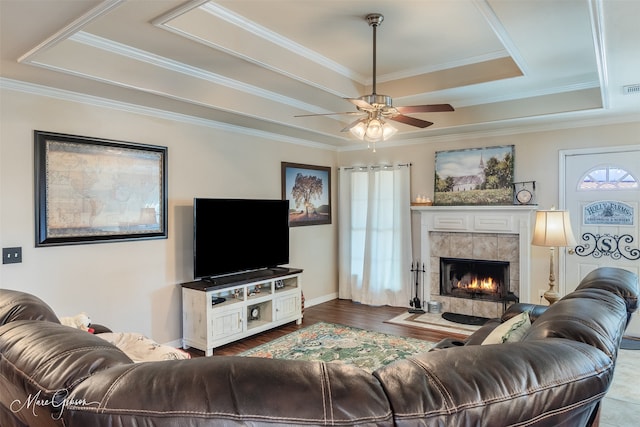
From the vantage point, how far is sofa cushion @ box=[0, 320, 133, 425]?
38.0 inches

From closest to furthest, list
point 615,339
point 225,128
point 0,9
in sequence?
point 615,339
point 0,9
point 225,128

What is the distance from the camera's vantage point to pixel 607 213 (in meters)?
4.51

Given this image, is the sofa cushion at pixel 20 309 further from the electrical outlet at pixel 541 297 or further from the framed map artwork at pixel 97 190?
the electrical outlet at pixel 541 297

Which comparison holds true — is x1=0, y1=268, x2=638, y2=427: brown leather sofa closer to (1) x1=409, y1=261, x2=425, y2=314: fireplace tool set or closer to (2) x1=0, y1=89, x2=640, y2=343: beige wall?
(2) x1=0, y1=89, x2=640, y2=343: beige wall

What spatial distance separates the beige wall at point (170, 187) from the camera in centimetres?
314

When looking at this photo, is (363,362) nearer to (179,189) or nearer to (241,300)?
(241,300)

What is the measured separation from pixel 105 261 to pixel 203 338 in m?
1.21

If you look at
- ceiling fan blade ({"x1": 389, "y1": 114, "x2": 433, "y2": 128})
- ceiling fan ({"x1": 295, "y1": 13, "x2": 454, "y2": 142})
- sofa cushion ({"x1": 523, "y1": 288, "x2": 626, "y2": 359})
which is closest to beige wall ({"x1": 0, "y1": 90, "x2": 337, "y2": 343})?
ceiling fan ({"x1": 295, "y1": 13, "x2": 454, "y2": 142})

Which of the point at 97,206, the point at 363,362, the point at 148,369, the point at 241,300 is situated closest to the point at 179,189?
the point at 97,206

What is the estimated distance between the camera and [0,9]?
2064mm

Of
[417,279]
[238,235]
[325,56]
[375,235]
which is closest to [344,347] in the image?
[238,235]

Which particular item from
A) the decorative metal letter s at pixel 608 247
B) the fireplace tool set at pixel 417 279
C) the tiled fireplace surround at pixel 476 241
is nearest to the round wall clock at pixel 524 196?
the tiled fireplace surround at pixel 476 241

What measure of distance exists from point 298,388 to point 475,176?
5027 mm

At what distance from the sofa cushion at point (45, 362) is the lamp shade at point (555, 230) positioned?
3.56 metres
